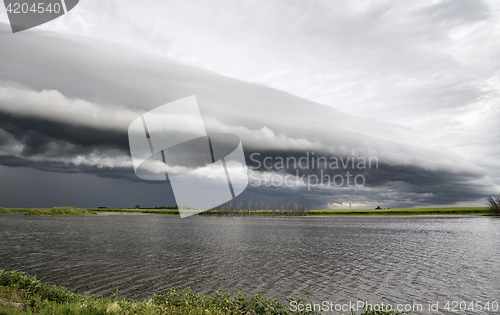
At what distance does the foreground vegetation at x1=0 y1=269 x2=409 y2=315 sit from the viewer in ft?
37.7

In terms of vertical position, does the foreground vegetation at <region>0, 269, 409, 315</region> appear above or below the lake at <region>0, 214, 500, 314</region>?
above

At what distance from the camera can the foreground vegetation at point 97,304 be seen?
11484 millimetres

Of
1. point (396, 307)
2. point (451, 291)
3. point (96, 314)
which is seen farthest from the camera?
Answer: point (451, 291)

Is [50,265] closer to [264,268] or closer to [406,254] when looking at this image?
[264,268]

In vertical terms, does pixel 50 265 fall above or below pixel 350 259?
→ above

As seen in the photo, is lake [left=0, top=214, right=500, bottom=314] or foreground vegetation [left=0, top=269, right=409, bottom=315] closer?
foreground vegetation [left=0, top=269, right=409, bottom=315]

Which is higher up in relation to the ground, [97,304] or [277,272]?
[97,304]

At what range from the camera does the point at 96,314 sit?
37.1 feet

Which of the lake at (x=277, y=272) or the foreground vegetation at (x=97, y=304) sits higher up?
the foreground vegetation at (x=97, y=304)

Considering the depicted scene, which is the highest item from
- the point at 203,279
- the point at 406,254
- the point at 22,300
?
the point at 22,300

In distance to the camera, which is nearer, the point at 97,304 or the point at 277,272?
the point at 97,304

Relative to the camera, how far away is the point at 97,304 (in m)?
12.1

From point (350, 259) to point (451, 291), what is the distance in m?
13.9

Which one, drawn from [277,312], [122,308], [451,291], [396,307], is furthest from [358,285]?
[122,308]
